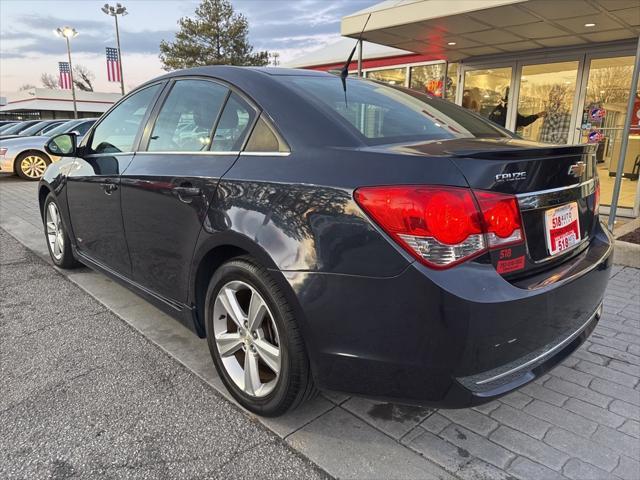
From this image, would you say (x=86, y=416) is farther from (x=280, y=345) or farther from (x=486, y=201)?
(x=486, y=201)

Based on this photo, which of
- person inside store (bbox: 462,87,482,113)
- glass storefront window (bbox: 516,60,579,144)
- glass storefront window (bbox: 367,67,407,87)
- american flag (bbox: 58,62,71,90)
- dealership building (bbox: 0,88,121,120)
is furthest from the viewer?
dealership building (bbox: 0,88,121,120)

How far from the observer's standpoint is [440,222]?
1.58 m

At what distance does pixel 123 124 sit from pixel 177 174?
119cm

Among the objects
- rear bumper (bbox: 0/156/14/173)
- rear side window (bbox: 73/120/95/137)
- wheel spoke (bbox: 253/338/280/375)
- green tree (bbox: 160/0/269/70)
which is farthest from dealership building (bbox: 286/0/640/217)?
green tree (bbox: 160/0/269/70)

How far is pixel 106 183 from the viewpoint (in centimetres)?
314

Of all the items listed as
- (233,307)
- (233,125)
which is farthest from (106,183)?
(233,307)

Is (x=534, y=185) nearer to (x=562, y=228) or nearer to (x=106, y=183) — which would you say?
(x=562, y=228)

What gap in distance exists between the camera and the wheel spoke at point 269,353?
6.74 ft

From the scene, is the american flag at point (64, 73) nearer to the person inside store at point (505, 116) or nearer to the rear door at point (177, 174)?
the person inside store at point (505, 116)

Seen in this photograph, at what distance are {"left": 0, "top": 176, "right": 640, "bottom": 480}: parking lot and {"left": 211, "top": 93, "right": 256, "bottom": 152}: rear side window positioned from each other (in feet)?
4.13

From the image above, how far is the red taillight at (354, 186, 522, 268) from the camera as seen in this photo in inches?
62.2

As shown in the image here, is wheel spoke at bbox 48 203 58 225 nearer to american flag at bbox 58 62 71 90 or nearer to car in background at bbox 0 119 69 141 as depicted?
car in background at bbox 0 119 69 141

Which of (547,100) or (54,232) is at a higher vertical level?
(547,100)

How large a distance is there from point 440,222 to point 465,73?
8756mm
